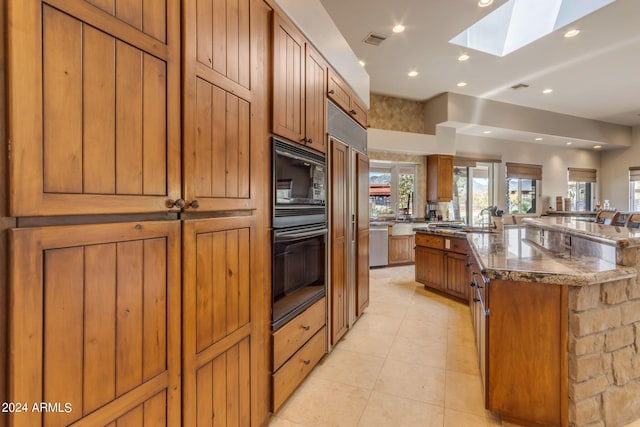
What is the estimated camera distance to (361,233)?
11.0 ft

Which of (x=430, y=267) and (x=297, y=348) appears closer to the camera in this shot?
(x=297, y=348)

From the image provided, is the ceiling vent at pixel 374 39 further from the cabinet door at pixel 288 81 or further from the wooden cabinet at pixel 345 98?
the cabinet door at pixel 288 81

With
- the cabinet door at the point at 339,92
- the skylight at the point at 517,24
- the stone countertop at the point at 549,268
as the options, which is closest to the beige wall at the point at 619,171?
the skylight at the point at 517,24

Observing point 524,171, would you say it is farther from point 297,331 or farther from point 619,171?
point 297,331

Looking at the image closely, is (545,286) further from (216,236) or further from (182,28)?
(182,28)

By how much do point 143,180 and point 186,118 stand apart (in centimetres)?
29

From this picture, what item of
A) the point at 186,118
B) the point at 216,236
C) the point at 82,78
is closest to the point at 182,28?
the point at 186,118

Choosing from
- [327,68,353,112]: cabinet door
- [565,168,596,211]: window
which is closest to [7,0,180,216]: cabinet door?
[327,68,353,112]: cabinet door

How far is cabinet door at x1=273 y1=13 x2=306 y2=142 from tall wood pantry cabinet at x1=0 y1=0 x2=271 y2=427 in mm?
259

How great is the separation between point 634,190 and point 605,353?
10.6 metres

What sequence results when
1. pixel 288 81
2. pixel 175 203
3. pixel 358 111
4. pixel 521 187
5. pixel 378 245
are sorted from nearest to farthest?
pixel 175 203, pixel 288 81, pixel 358 111, pixel 378 245, pixel 521 187

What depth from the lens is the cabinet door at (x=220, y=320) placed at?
1.19 m

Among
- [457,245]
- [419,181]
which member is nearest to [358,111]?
[457,245]

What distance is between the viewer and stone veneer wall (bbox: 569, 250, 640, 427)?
1.66 m
